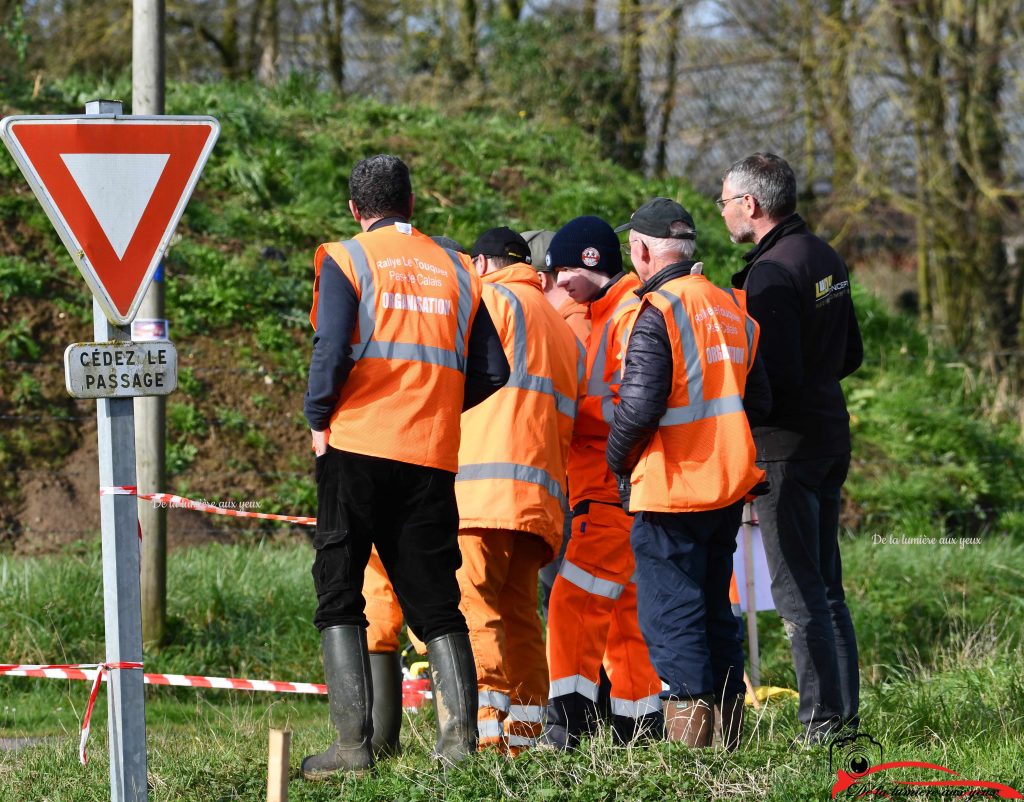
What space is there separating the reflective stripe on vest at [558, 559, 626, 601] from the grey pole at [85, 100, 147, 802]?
2177 millimetres

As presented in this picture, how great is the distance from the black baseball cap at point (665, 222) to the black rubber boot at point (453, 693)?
1.71 metres

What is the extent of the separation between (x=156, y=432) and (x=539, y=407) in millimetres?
2841

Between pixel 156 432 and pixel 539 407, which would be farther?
pixel 156 432

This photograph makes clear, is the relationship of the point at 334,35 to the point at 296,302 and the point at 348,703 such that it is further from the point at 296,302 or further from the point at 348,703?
the point at 348,703

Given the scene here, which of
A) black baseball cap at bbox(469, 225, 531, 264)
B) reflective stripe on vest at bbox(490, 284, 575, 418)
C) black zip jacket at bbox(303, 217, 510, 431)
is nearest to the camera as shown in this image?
black zip jacket at bbox(303, 217, 510, 431)

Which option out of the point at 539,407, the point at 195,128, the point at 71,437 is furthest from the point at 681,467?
the point at 71,437

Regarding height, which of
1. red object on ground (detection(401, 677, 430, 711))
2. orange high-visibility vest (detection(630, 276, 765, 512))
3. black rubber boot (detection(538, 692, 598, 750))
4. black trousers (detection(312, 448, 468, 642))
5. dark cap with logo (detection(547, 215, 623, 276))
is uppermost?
dark cap with logo (detection(547, 215, 623, 276))

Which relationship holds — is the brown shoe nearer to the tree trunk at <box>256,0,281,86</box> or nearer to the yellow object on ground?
the yellow object on ground

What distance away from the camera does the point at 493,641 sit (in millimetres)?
5375

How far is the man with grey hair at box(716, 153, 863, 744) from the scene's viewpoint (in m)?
5.36

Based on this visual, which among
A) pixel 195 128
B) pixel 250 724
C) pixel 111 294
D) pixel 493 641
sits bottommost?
pixel 250 724

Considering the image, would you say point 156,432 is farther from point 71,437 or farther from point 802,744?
point 802,744

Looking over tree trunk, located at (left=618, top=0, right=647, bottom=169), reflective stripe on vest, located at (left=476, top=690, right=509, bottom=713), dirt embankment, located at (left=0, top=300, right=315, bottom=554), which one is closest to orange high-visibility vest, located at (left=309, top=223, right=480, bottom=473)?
reflective stripe on vest, located at (left=476, top=690, right=509, bottom=713)

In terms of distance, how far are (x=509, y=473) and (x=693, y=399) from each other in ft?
2.90
